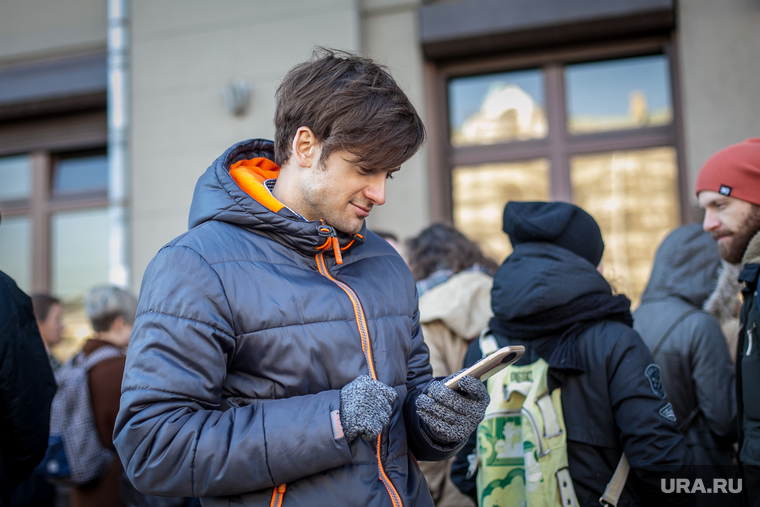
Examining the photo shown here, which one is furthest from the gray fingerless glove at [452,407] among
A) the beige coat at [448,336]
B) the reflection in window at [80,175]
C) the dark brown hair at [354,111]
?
the reflection in window at [80,175]

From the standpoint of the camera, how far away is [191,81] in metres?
5.54

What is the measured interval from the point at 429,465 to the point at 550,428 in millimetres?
1047

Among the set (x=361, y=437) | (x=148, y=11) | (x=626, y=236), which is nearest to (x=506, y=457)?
(x=361, y=437)

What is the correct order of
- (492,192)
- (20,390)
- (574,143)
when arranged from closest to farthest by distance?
1. (20,390)
2. (574,143)
3. (492,192)

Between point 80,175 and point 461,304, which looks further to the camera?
point 80,175

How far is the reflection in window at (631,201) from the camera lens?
5078 mm

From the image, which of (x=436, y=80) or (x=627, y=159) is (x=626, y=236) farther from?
(x=436, y=80)

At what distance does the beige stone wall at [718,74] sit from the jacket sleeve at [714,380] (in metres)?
2.38

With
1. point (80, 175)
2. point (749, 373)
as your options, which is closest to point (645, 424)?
point (749, 373)

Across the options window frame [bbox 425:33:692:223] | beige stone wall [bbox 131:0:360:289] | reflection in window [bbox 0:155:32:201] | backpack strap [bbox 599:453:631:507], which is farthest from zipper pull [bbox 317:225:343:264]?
reflection in window [bbox 0:155:32:201]

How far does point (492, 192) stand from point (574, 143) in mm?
807

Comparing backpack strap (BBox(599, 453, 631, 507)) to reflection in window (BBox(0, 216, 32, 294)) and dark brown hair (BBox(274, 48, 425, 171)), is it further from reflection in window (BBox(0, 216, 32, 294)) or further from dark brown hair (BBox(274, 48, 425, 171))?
reflection in window (BBox(0, 216, 32, 294))

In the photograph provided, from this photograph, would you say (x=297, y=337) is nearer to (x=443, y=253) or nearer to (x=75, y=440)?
(x=443, y=253)

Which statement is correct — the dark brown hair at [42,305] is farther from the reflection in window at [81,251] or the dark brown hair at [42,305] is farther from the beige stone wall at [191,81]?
the reflection in window at [81,251]
